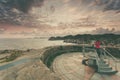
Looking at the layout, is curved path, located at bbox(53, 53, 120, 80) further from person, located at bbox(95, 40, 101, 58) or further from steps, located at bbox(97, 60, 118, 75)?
person, located at bbox(95, 40, 101, 58)

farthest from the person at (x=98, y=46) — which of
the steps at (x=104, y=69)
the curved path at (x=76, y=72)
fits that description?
the curved path at (x=76, y=72)

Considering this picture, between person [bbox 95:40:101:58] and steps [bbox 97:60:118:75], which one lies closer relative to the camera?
steps [bbox 97:60:118:75]

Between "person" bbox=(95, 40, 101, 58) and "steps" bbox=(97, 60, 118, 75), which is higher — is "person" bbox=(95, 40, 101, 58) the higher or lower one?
the higher one

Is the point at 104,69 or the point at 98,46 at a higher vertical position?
the point at 98,46

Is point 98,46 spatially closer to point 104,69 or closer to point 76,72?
point 104,69

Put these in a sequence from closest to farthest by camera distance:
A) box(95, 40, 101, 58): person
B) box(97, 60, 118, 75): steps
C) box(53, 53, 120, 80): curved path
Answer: box(53, 53, 120, 80): curved path → box(97, 60, 118, 75): steps → box(95, 40, 101, 58): person

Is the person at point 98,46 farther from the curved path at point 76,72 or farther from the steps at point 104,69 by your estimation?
the curved path at point 76,72

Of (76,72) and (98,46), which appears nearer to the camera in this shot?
(76,72)

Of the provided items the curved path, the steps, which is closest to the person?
the steps

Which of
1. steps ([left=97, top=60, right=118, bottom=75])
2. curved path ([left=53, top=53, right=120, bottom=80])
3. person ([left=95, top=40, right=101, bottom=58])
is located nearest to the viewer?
curved path ([left=53, top=53, right=120, bottom=80])

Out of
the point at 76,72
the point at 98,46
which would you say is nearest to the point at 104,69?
the point at 76,72

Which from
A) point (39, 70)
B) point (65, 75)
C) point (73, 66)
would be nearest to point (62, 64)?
point (73, 66)

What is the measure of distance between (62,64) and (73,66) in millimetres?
2186

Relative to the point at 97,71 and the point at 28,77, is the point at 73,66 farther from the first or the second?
the point at 28,77
